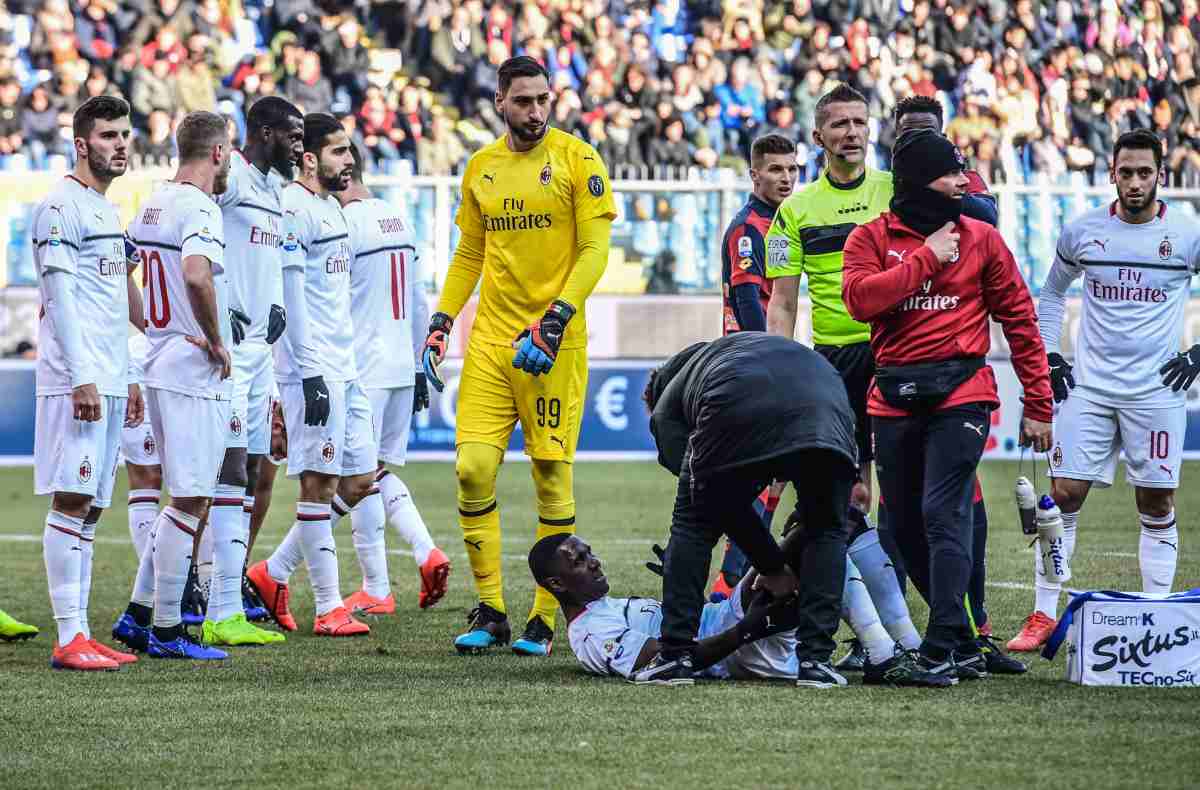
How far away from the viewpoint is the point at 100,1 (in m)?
21.3

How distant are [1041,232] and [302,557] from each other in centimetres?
1269

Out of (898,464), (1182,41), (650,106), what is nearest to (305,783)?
(898,464)

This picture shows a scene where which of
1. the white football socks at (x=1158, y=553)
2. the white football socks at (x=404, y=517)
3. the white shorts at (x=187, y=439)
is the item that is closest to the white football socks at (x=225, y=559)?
the white shorts at (x=187, y=439)

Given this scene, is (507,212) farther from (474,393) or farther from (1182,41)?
(1182,41)

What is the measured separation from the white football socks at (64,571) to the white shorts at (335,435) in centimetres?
142

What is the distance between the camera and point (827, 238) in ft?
24.7

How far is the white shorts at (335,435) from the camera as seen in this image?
8477 millimetres

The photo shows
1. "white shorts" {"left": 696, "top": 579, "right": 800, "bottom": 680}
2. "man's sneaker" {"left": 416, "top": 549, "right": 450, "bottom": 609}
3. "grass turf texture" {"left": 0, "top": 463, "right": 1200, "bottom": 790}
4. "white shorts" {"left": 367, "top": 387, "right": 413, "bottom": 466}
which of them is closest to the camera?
"grass turf texture" {"left": 0, "top": 463, "right": 1200, "bottom": 790}

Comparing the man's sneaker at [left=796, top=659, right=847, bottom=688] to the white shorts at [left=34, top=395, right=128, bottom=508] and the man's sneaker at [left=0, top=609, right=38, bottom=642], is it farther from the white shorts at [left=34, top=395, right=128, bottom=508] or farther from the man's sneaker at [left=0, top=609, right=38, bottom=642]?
the man's sneaker at [left=0, top=609, right=38, bottom=642]

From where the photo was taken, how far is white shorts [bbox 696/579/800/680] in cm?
638

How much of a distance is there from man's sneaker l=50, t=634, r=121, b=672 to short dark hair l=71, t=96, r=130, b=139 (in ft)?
6.70

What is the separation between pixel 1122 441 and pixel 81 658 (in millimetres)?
4643

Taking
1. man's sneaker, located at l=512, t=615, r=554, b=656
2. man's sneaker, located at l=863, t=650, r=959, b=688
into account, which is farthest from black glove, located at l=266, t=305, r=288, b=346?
man's sneaker, located at l=863, t=650, r=959, b=688

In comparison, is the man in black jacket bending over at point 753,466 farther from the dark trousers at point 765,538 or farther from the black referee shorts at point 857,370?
the black referee shorts at point 857,370
